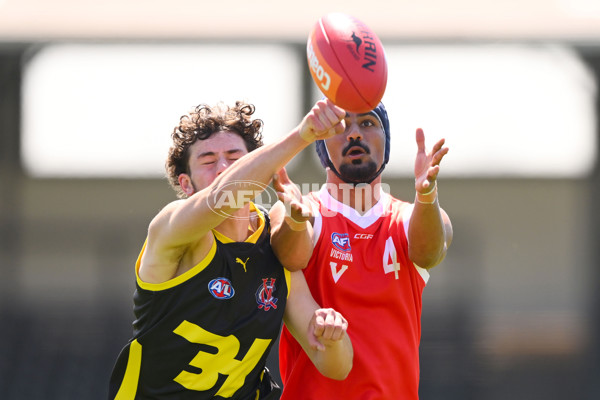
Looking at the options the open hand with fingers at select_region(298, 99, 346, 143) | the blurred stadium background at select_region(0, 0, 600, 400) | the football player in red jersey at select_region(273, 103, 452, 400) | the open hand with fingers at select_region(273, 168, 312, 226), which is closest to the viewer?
the open hand with fingers at select_region(298, 99, 346, 143)

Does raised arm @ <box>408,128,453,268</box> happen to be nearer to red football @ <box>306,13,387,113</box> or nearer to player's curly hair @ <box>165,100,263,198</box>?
red football @ <box>306,13,387,113</box>

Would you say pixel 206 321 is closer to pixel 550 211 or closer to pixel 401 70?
pixel 401 70

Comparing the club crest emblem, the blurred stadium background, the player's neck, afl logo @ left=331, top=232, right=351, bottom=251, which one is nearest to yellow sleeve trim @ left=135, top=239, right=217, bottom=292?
the club crest emblem

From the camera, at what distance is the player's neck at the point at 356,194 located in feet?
6.81

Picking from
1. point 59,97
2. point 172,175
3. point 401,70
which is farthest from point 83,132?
point 401,70

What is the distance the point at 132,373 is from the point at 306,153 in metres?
1.73

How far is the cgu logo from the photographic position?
1629mm

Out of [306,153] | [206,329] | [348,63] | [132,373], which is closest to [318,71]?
[348,63]

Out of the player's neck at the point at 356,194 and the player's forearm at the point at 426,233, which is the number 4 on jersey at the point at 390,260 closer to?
the player's forearm at the point at 426,233

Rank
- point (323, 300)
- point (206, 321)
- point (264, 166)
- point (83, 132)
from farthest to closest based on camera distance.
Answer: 1. point (83, 132)
2. point (323, 300)
3. point (206, 321)
4. point (264, 166)

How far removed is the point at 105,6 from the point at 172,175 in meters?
1.82

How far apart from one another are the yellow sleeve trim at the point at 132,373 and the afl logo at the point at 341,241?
0.68 m

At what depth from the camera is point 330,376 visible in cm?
184

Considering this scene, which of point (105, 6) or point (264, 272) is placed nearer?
point (264, 272)
